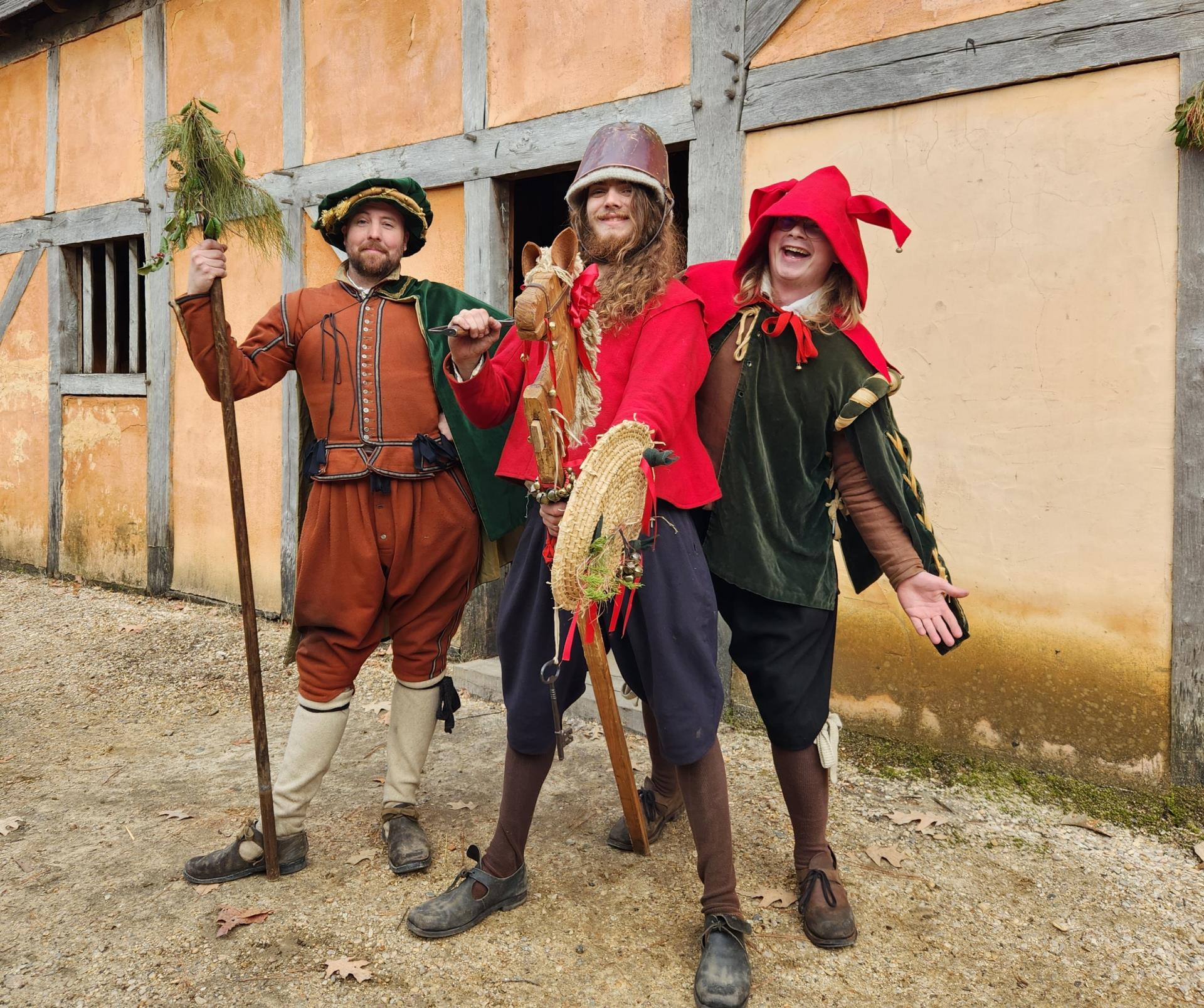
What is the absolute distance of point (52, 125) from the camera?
7363 mm

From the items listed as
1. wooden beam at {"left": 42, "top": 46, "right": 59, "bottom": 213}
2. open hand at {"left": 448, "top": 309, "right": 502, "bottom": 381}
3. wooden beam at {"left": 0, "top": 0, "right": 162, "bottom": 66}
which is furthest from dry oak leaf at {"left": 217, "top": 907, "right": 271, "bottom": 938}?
wooden beam at {"left": 42, "top": 46, "right": 59, "bottom": 213}

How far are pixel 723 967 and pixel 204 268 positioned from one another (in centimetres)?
237

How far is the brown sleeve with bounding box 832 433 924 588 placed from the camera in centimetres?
242

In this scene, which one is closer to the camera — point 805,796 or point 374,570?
point 805,796

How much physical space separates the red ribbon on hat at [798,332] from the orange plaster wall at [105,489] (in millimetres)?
5884

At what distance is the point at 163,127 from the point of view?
2.67 m

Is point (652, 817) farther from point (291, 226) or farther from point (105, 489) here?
point (105, 489)

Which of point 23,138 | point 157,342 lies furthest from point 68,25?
point 157,342

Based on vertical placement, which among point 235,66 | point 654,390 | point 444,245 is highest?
point 235,66

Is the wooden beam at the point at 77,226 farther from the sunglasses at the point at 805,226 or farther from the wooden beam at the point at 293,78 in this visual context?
the sunglasses at the point at 805,226

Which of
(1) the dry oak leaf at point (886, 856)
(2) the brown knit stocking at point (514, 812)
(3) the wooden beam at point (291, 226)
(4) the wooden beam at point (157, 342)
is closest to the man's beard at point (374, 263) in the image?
(2) the brown knit stocking at point (514, 812)

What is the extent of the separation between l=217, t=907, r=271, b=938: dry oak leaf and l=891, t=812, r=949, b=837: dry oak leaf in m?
2.15

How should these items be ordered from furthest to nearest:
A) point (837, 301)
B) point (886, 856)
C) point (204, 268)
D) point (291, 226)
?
point (291, 226) < point (886, 856) < point (204, 268) < point (837, 301)

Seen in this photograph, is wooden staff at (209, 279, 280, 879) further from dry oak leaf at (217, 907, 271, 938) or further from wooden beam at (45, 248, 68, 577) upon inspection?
wooden beam at (45, 248, 68, 577)
